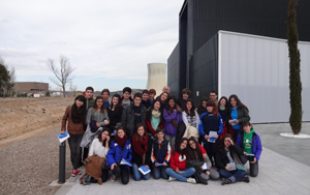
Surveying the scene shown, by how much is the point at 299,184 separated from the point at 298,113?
706 cm

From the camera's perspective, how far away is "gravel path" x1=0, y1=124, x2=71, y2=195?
5.67 meters

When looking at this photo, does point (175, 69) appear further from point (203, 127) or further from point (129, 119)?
point (129, 119)

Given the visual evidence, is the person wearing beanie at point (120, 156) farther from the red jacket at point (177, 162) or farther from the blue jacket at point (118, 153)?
the red jacket at point (177, 162)

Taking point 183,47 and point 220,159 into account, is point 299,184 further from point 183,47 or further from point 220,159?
point 183,47

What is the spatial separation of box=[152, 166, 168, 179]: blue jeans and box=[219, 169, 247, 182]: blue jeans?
1.03 m

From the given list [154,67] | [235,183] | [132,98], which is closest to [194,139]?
[235,183]

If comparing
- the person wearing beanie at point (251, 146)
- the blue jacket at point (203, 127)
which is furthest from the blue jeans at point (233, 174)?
the blue jacket at point (203, 127)

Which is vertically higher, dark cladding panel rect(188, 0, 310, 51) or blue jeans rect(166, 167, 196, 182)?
dark cladding panel rect(188, 0, 310, 51)

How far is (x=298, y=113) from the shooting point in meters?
12.0

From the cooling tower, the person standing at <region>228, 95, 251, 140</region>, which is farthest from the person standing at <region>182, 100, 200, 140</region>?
the cooling tower

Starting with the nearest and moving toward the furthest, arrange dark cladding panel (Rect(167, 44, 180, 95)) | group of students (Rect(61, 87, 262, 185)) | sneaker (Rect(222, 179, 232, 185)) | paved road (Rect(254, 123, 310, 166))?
sneaker (Rect(222, 179, 232, 185))
group of students (Rect(61, 87, 262, 185))
paved road (Rect(254, 123, 310, 166))
dark cladding panel (Rect(167, 44, 180, 95))

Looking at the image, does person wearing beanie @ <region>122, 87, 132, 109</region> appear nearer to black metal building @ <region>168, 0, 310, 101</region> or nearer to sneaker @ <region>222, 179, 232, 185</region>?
sneaker @ <region>222, 179, 232, 185</region>

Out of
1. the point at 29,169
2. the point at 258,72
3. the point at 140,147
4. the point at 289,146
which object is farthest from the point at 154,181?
→ the point at 258,72

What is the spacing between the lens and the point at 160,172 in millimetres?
5926
